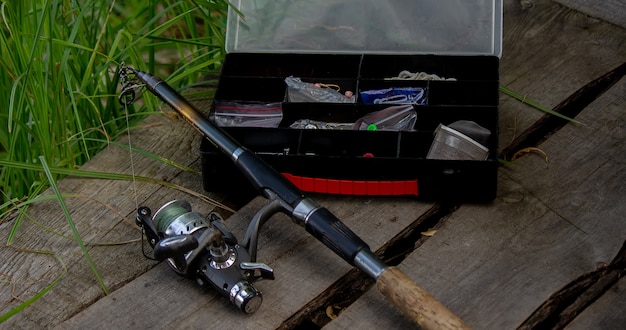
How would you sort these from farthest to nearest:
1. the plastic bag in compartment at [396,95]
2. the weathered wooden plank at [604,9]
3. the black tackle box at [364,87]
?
the weathered wooden plank at [604,9] → the plastic bag in compartment at [396,95] → the black tackle box at [364,87]

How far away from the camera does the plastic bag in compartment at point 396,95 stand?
2924 mm

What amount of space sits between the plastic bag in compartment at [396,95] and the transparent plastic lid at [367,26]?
185 millimetres

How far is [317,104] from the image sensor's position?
2836 millimetres

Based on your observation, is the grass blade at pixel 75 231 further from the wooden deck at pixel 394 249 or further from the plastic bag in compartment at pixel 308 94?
the plastic bag in compartment at pixel 308 94

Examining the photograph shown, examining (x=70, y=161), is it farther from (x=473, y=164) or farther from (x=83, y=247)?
(x=473, y=164)

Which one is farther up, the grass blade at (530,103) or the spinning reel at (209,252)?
the spinning reel at (209,252)

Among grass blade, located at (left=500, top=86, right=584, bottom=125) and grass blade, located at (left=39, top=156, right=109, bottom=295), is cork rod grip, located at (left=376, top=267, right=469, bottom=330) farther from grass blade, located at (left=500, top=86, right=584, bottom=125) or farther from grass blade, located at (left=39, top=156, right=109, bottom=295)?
grass blade, located at (left=500, top=86, right=584, bottom=125)

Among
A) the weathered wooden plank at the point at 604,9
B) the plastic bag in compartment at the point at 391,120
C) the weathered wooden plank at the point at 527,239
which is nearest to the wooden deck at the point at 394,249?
the weathered wooden plank at the point at 527,239

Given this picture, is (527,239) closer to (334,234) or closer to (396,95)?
(334,234)

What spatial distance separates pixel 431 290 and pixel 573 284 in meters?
0.35

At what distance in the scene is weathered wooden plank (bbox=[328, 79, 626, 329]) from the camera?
2332mm

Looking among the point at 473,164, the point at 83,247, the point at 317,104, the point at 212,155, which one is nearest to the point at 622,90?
the point at 473,164

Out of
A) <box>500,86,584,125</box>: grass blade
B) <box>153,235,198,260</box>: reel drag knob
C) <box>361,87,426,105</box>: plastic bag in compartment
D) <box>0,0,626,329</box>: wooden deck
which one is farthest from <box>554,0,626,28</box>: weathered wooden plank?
<box>153,235,198,260</box>: reel drag knob

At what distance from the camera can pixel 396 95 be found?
2936 millimetres
